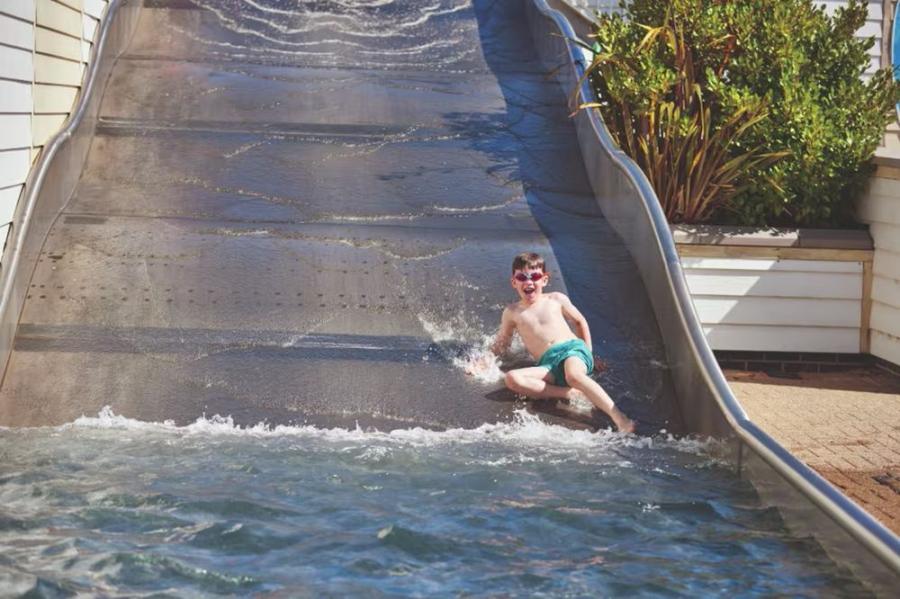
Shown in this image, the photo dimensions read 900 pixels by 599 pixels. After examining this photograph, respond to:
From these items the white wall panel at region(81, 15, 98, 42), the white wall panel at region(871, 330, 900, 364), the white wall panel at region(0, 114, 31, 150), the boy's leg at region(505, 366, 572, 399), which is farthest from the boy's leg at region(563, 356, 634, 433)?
the white wall panel at region(81, 15, 98, 42)

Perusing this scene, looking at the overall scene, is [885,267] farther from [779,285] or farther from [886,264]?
[779,285]

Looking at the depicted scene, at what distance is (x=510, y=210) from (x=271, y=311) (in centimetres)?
204

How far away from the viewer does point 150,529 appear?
470 centimetres

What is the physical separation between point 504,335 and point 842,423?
89.7 inches

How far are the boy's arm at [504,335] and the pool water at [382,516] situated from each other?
742mm

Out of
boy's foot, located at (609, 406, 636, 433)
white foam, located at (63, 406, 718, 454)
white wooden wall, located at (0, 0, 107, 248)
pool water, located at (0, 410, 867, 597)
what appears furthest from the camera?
white wooden wall, located at (0, 0, 107, 248)

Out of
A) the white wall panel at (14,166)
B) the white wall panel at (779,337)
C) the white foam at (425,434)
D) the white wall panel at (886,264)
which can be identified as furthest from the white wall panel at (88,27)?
the white wall panel at (886,264)

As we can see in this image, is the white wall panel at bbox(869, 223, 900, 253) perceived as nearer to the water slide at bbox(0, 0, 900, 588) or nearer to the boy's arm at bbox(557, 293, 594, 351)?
the water slide at bbox(0, 0, 900, 588)

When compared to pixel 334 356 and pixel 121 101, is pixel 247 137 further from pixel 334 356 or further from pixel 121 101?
pixel 334 356

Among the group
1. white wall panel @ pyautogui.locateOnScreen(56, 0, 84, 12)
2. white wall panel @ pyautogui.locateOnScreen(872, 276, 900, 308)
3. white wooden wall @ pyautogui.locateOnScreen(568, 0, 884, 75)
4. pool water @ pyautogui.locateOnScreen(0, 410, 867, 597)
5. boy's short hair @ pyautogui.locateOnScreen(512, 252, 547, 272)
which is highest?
white wooden wall @ pyautogui.locateOnScreen(568, 0, 884, 75)

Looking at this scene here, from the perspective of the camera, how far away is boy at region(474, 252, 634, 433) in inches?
257

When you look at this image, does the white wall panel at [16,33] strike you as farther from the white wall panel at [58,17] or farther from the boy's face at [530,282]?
the boy's face at [530,282]

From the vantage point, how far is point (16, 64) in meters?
7.24

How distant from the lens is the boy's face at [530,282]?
22.7 ft
